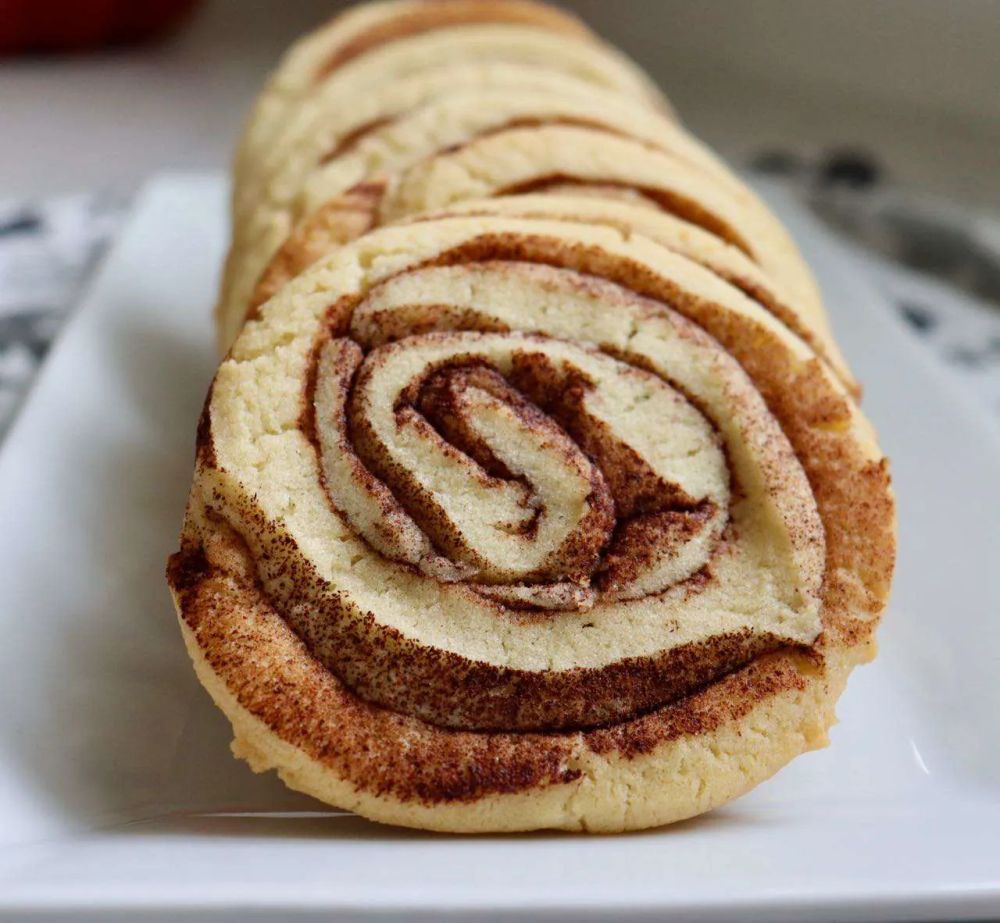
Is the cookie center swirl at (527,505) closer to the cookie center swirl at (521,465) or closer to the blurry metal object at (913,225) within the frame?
the cookie center swirl at (521,465)

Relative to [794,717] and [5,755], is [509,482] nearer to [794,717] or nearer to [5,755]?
[794,717]

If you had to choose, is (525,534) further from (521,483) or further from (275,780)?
(275,780)

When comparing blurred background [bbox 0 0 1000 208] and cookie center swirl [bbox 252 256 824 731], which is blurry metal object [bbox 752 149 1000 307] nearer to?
blurred background [bbox 0 0 1000 208]

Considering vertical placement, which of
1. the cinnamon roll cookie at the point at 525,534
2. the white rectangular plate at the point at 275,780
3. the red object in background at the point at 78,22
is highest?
the cinnamon roll cookie at the point at 525,534

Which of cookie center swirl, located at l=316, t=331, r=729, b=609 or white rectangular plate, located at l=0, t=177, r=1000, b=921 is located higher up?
cookie center swirl, located at l=316, t=331, r=729, b=609

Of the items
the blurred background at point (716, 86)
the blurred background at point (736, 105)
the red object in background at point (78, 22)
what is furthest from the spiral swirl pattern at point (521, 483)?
the red object in background at point (78, 22)

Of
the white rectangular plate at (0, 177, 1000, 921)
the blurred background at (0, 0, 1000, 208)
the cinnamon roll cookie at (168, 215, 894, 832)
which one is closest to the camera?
the white rectangular plate at (0, 177, 1000, 921)

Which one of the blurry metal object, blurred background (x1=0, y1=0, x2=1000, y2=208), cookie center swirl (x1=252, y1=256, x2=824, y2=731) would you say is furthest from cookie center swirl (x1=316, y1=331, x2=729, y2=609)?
blurred background (x1=0, y1=0, x2=1000, y2=208)
